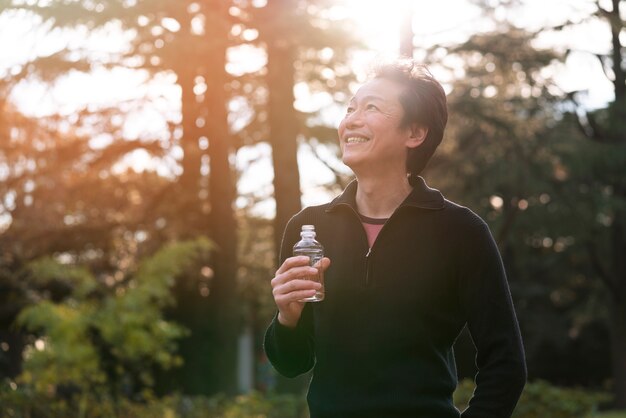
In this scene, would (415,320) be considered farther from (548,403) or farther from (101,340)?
(548,403)

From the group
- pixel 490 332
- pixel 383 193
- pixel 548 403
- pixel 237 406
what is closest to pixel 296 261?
pixel 383 193

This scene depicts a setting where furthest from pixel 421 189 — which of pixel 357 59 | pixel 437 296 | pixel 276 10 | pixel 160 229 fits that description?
pixel 160 229

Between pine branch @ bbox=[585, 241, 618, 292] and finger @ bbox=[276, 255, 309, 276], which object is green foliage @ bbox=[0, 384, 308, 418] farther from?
pine branch @ bbox=[585, 241, 618, 292]

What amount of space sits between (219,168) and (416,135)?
57.5ft

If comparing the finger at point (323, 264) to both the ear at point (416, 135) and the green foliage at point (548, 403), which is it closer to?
the ear at point (416, 135)

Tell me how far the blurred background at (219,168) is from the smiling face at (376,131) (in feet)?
31.0

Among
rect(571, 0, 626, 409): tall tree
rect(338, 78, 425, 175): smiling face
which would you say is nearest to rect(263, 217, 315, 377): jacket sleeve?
rect(338, 78, 425, 175): smiling face

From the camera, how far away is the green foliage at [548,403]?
44.7ft

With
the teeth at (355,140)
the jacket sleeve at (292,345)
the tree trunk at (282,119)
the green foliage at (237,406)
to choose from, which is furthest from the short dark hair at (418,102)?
the tree trunk at (282,119)

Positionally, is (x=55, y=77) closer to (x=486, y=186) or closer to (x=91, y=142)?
(x=91, y=142)

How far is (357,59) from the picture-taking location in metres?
18.5

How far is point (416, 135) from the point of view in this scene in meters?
3.47

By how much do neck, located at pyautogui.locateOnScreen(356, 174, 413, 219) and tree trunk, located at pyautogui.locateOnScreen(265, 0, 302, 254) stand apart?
13.0 metres

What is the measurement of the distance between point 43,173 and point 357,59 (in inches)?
258
